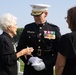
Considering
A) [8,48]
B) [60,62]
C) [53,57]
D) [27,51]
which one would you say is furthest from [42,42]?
[60,62]

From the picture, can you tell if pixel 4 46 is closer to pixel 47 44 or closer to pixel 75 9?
Answer: pixel 47 44

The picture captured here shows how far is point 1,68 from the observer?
492 cm

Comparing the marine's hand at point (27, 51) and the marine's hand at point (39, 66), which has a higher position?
the marine's hand at point (27, 51)

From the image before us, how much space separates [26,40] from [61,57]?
6.15 ft

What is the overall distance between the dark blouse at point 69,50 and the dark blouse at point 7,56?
4.21 ft

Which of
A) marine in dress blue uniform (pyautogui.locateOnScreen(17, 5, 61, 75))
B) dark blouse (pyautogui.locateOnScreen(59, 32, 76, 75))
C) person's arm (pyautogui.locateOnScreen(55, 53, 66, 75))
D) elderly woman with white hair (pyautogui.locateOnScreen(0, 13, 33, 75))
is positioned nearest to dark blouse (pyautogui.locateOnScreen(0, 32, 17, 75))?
elderly woman with white hair (pyautogui.locateOnScreen(0, 13, 33, 75))

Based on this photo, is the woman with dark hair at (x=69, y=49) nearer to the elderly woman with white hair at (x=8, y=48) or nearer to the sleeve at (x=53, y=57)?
the elderly woman with white hair at (x=8, y=48)

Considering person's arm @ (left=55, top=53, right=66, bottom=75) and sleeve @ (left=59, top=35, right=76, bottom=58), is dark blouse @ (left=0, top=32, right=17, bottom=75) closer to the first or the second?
person's arm @ (left=55, top=53, right=66, bottom=75)

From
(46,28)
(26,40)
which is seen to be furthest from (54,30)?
(26,40)

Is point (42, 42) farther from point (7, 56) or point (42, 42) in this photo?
point (7, 56)

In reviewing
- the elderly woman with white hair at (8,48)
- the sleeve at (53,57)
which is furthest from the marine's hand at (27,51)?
the sleeve at (53,57)

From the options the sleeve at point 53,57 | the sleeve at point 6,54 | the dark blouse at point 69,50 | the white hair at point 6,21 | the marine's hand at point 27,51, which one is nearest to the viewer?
the dark blouse at point 69,50

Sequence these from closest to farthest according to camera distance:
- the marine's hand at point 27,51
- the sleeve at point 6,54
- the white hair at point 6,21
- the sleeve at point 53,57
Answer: the sleeve at point 6,54
the white hair at point 6,21
the marine's hand at point 27,51
the sleeve at point 53,57

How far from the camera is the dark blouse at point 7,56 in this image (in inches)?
191
